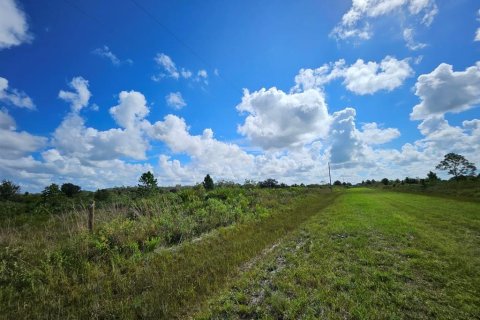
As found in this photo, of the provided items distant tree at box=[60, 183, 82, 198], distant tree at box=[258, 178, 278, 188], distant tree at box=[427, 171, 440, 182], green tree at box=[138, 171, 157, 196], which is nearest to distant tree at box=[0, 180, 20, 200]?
distant tree at box=[60, 183, 82, 198]

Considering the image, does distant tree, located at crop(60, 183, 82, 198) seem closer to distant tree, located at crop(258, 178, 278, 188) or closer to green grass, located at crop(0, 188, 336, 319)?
green grass, located at crop(0, 188, 336, 319)

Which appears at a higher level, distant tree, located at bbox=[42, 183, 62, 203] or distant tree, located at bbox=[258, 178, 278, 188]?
distant tree, located at bbox=[258, 178, 278, 188]

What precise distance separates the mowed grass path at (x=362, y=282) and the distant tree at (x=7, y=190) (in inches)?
1478

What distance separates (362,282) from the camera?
5.75 meters

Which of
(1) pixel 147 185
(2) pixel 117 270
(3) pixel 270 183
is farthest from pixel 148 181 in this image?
(3) pixel 270 183

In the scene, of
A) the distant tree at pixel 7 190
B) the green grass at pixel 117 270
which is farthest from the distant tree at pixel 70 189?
the green grass at pixel 117 270

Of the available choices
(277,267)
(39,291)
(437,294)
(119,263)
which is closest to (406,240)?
(437,294)

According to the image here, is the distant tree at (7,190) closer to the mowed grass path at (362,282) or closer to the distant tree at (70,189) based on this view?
the distant tree at (70,189)

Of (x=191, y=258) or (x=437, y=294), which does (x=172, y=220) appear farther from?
(x=437, y=294)

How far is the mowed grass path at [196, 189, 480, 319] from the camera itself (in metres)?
4.66

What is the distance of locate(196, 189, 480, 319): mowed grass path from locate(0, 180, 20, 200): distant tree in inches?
1478

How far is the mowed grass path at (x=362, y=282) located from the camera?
4664 mm

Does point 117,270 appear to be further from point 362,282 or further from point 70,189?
point 70,189

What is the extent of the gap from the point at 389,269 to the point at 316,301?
8.94 feet
